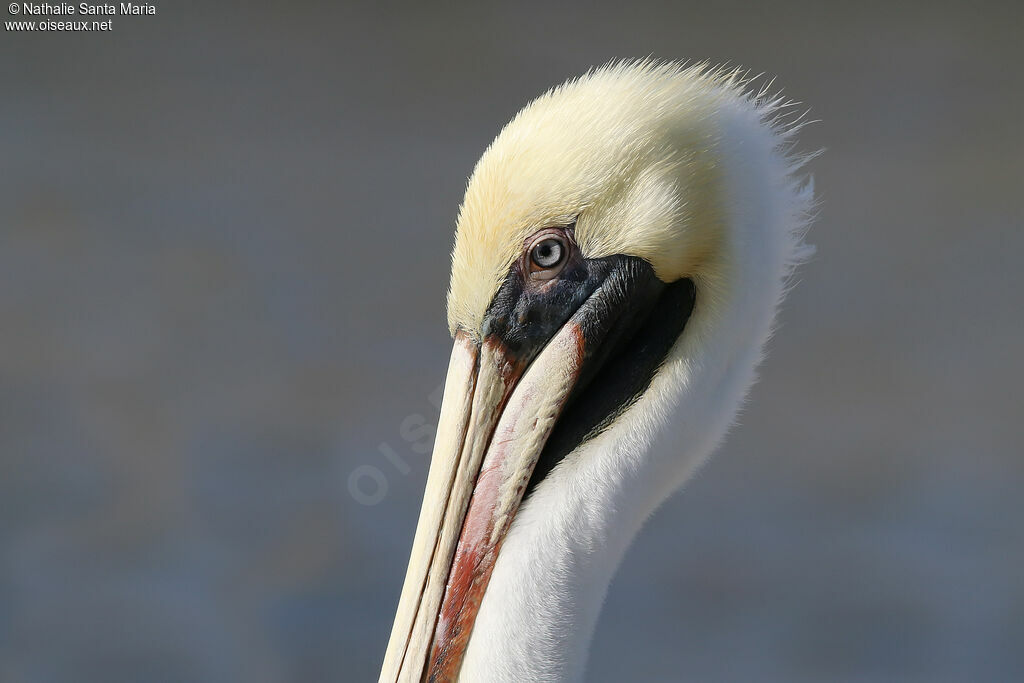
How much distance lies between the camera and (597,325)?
5.13 ft

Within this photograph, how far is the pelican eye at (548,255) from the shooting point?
60.4 inches

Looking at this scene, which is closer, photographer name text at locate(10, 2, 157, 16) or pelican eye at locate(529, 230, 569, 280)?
pelican eye at locate(529, 230, 569, 280)

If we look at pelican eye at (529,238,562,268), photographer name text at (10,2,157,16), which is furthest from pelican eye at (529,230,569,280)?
photographer name text at (10,2,157,16)

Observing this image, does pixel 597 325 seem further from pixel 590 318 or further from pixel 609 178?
pixel 609 178

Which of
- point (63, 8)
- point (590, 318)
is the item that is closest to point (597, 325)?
point (590, 318)

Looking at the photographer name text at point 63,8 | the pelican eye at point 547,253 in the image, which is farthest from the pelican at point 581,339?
the photographer name text at point 63,8

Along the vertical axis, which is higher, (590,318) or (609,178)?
(609,178)

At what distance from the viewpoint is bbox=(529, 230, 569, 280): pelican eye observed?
1.53 m

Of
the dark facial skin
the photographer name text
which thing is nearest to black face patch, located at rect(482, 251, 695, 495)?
the dark facial skin

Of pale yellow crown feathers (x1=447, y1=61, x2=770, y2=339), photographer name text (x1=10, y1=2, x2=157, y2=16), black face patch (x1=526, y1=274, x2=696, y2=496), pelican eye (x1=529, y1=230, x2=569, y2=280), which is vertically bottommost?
black face patch (x1=526, y1=274, x2=696, y2=496)

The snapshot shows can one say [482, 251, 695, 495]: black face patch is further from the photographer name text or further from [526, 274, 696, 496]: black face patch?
the photographer name text

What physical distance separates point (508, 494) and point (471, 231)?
377mm

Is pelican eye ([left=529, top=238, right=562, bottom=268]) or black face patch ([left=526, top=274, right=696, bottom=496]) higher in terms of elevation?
pelican eye ([left=529, top=238, right=562, bottom=268])

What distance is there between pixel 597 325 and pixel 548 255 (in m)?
0.12
